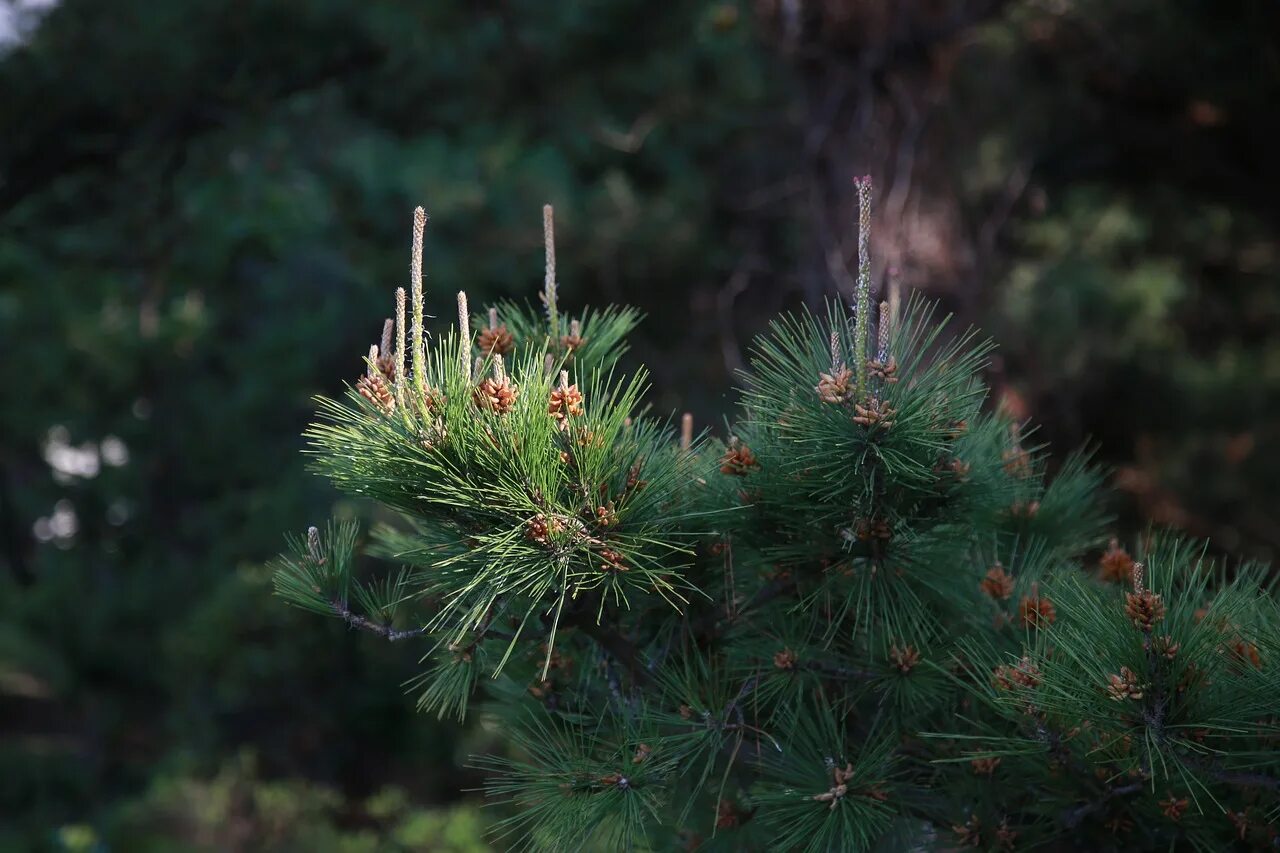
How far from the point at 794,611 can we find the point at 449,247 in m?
4.08

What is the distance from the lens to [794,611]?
Result: 5.46 ft

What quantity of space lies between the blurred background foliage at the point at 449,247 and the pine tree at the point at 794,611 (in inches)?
95.0

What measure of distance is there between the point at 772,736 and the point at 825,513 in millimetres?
334

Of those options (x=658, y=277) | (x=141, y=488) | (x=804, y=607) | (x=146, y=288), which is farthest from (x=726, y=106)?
(x=804, y=607)

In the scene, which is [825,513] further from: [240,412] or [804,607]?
[240,412]

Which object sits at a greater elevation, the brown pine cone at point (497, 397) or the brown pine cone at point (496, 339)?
the brown pine cone at point (496, 339)

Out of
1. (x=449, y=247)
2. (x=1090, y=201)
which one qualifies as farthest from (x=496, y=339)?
(x=1090, y=201)

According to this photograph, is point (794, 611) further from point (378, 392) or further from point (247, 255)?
point (247, 255)

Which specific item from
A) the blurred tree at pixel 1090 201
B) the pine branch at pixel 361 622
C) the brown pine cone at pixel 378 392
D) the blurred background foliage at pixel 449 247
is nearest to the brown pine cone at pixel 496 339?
the brown pine cone at pixel 378 392

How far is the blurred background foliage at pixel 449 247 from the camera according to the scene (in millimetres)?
4324

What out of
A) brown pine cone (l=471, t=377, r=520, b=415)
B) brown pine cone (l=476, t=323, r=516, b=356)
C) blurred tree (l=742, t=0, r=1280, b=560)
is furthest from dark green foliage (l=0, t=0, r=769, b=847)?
brown pine cone (l=471, t=377, r=520, b=415)

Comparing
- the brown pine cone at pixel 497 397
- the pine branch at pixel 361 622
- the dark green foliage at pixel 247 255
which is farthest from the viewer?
the dark green foliage at pixel 247 255

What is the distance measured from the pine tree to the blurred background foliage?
2412 mm

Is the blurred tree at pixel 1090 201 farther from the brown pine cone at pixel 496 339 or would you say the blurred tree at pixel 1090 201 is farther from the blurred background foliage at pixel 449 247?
the brown pine cone at pixel 496 339
